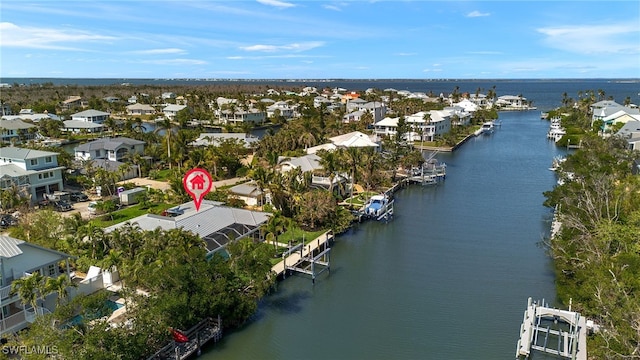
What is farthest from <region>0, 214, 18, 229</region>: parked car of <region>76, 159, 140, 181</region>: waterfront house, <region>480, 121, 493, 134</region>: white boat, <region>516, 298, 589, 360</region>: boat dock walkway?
→ <region>480, 121, 493, 134</region>: white boat

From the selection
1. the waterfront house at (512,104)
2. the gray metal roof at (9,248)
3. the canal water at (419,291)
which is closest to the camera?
the gray metal roof at (9,248)

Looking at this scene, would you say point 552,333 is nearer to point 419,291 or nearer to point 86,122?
point 419,291

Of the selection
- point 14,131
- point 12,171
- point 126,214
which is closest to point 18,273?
point 126,214

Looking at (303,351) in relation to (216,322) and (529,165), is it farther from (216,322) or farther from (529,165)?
(529,165)

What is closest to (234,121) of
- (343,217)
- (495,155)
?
(495,155)

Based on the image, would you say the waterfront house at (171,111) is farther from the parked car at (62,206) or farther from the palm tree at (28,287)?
the palm tree at (28,287)

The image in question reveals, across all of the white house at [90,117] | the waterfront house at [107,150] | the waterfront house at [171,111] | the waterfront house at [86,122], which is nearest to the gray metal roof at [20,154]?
the waterfront house at [107,150]
